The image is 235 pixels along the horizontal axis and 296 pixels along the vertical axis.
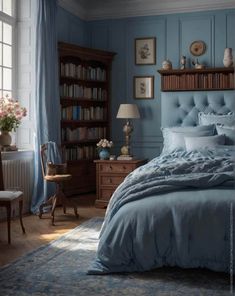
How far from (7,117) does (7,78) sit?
797 millimetres

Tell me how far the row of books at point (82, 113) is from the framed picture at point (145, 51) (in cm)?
100

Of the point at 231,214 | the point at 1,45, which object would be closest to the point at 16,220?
the point at 1,45

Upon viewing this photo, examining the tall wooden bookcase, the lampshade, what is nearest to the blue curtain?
the tall wooden bookcase

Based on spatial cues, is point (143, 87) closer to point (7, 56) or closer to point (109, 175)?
point (109, 175)

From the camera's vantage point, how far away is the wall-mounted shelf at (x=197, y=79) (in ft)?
20.3

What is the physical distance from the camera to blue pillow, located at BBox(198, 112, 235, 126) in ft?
18.7

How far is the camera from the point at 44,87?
5.66m

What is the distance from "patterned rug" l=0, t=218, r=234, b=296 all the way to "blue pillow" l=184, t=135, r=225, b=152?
2.25 meters

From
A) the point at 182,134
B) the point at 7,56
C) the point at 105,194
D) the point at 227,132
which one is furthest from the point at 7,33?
the point at 227,132

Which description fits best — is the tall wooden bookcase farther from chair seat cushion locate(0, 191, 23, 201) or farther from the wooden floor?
chair seat cushion locate(0, 191, 23, 201)

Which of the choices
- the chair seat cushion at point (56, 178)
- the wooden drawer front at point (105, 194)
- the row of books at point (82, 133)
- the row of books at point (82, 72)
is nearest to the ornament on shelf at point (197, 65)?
the row of books at point (82, 72)

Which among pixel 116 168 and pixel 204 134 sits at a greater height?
pixel 204 134

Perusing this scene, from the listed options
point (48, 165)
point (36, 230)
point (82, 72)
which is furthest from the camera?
point (82, 72)

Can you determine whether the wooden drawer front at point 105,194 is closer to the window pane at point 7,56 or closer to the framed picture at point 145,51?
the window pane at point 7,56
